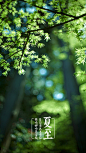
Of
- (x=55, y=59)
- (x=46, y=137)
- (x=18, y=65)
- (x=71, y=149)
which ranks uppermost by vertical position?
(x=55, y=59)

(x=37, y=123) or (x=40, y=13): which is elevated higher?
(x=40, y=13)

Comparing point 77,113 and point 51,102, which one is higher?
point 51,102

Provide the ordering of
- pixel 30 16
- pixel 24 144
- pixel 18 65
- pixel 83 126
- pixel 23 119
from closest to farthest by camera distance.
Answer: pixel 30 16 < pixel 18 65 < pixel 83 126 < pixel 24 144 < pixel 23 119

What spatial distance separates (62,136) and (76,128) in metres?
2.62

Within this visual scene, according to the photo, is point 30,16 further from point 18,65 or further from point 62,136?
point 62,136

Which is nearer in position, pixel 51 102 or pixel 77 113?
pixel 77 113

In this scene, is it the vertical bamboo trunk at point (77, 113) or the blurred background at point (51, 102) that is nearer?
the vertical bamboo trunk at point (77, 113)

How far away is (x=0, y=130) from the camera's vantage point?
9.37ft

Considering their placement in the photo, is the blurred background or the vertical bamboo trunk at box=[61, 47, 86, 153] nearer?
the vertical bamboo trunk at box=[61, 47, 86, 153]

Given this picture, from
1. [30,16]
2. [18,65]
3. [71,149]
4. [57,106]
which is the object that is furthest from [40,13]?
[71,149]

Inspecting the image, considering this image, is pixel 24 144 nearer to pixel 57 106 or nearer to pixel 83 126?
pixel 57 106

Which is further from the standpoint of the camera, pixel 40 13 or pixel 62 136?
pixel 62 136


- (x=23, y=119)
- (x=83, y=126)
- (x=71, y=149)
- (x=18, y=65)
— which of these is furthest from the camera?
(x=23, y=119)

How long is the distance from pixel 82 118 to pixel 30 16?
2.55 meters
